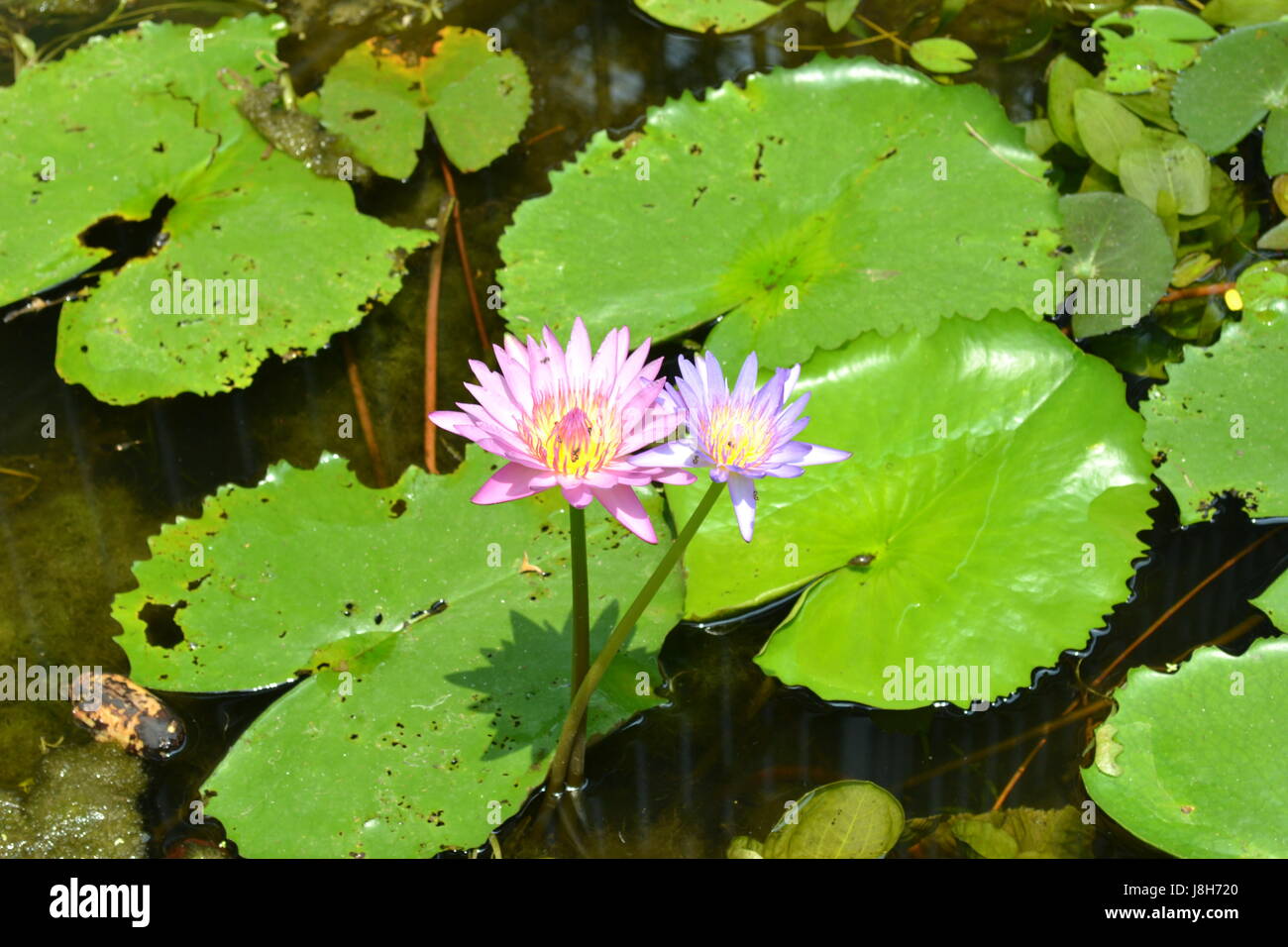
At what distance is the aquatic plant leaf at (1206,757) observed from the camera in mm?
2436

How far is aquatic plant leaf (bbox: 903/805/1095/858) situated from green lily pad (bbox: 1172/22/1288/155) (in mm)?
2533

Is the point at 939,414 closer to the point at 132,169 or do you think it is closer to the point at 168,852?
the point at 168,852

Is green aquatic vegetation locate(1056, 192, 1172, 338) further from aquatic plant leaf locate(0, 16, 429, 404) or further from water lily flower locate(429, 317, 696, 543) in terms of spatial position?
aquatic plant leaf locate(0, 16, 429, 404)

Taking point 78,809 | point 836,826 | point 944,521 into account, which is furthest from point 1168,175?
point 78,809

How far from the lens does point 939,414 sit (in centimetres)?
300

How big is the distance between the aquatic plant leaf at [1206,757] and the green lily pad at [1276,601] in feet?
0.56

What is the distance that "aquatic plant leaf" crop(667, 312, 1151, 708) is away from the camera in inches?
108

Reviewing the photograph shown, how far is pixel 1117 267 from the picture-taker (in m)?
3.55

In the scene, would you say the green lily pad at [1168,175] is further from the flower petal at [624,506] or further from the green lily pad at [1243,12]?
the flower petal at [624,506]

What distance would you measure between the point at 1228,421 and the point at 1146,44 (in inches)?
80.9

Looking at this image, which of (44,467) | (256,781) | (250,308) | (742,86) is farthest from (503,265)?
(256,781)

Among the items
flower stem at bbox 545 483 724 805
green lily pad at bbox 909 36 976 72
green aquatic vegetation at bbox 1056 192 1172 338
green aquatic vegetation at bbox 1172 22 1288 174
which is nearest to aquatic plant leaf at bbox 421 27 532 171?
green lily pad at bbox 909 36 976 72

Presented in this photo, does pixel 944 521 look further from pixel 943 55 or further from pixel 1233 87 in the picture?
pixel 943 55

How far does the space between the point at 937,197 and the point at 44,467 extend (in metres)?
3.02
